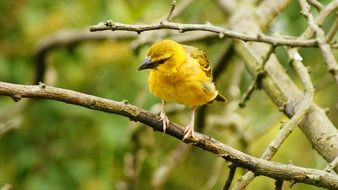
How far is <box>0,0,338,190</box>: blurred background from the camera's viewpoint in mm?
4270

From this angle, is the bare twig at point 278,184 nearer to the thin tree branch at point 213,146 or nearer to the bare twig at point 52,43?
the thin tree branch at point 213,146

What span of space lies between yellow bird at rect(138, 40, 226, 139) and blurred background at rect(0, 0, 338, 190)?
3.71ft

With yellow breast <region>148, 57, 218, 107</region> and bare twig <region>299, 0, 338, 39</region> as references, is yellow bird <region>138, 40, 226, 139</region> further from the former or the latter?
bare twig <region>299, 0, 338, 39</region>

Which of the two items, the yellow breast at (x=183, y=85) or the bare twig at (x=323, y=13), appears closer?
the yellow breast at (x=183, y=85)

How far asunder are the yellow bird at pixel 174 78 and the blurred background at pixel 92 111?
3.71 feet

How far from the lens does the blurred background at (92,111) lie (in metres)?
4.27

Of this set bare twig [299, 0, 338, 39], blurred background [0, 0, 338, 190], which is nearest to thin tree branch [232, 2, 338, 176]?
bare twig [299, 0, 338, 39]

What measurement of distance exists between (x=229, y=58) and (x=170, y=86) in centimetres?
110

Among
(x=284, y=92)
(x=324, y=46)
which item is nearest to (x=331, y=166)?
(x=324, y=46)

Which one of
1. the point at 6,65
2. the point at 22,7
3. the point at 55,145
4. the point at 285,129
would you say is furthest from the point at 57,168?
the point at 285,129

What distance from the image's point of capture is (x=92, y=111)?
4.72 m

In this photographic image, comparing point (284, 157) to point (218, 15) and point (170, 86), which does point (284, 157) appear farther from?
point (170, 86)

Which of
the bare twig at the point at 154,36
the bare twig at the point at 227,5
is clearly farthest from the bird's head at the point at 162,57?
the bare twig at the point at 227,5

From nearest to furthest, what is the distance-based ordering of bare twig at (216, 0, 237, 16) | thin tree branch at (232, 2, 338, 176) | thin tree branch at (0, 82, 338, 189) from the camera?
thin tree branch at (0, 82, 338, 189), thin tree branch at (232, 2, 338, 176), bare twig at (216, 0, 237, 16)
